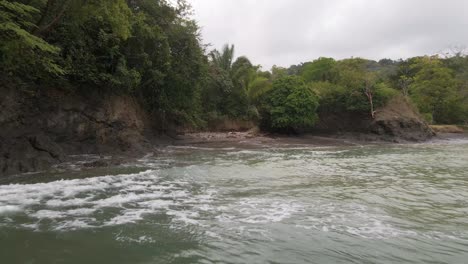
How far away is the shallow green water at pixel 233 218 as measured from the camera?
19.6 ft

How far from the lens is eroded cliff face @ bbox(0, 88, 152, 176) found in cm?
1420

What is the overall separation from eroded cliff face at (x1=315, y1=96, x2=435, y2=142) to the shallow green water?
22.8 m

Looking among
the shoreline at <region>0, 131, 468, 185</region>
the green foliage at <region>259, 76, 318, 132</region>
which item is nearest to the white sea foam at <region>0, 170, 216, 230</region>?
the shoreline at <region>0, 131, 468, 185</region>

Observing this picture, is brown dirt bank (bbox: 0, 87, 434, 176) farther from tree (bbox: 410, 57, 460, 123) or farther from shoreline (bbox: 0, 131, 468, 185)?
tree (bbox: 410, 57, 460, 123)

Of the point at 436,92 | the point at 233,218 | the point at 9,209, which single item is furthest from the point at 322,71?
the point at 9,209

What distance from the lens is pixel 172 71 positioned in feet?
81.4

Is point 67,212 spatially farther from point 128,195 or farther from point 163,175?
point 163,175

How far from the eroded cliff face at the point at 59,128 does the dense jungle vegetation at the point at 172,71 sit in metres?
0.68

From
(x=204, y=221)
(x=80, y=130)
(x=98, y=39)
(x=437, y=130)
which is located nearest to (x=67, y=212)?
(x=204, y=221)

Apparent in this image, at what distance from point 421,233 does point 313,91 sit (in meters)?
33.2

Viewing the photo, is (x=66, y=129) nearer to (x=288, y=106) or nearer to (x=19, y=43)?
(x=19, y=43)

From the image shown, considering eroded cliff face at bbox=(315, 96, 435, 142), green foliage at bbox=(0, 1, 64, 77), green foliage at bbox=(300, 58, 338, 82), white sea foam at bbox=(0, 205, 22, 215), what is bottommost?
white sea foam at bbox=(0, 205, 22, 215)

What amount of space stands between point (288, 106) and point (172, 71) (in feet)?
50.5

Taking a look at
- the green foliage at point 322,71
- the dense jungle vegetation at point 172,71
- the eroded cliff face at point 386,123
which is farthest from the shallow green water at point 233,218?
the green foliage at point 322,71
